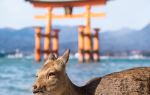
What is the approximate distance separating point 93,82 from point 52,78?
655 mm

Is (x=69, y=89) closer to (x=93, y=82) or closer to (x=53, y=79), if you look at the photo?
(x=53, y=79)

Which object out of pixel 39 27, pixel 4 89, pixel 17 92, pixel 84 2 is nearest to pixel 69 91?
pixel 17 92

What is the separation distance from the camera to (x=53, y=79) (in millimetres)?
4629

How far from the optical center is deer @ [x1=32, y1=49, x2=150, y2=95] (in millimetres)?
4625

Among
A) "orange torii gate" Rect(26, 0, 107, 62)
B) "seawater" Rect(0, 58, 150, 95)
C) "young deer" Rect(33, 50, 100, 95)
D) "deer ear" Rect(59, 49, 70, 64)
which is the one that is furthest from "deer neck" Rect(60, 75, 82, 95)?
"orange torii gate" Rect(26, 0, 107, 62)

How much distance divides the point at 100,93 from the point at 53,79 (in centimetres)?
66

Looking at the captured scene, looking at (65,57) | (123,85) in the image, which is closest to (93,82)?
(123,85)

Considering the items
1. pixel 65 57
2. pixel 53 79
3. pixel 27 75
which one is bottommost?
pixel 27 75

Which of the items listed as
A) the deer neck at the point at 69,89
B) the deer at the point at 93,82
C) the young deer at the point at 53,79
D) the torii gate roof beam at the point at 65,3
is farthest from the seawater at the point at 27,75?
the torii gate roof beam at the point at 65,3

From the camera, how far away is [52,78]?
15.2 ft

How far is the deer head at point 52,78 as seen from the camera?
4551 mm

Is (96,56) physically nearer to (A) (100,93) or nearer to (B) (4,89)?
(B) (4,89)

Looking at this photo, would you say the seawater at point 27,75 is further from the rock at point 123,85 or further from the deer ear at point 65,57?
the deer ear at point 65,57

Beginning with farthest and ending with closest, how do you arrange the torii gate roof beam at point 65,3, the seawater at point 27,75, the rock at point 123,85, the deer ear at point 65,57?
the torii gate roof beam at point 65,3, the seawater at point 27,75, the rock at point 123,85, the deer ear at point 65,57
